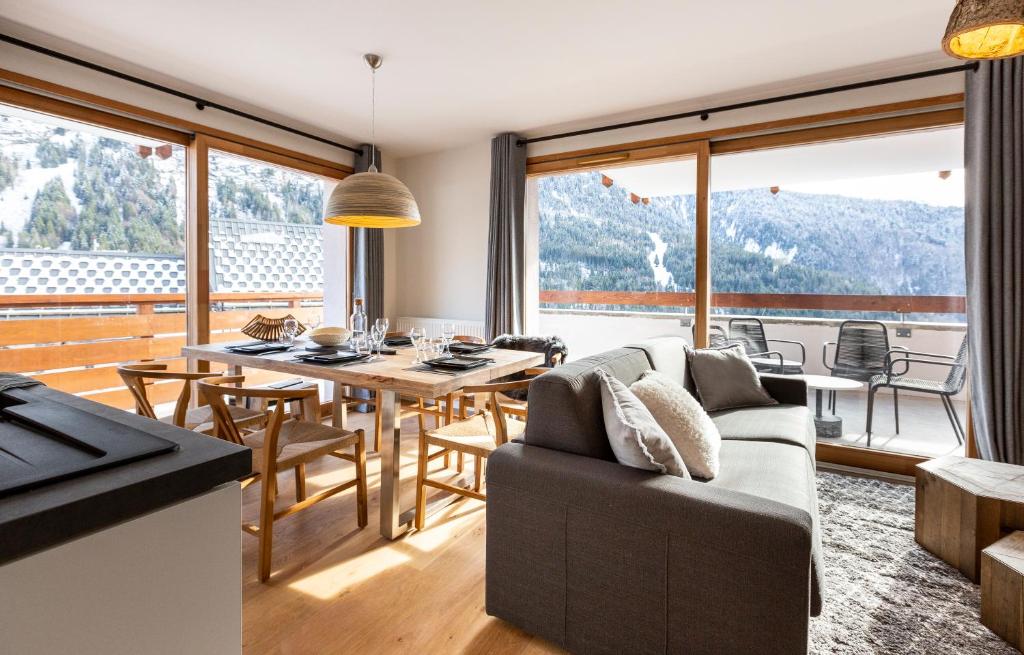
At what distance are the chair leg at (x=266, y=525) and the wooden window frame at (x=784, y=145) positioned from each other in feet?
9.81

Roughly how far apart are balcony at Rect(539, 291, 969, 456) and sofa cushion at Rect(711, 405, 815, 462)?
0.81 metres

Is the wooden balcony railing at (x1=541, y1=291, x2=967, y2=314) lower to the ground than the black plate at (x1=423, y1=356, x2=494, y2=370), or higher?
higher

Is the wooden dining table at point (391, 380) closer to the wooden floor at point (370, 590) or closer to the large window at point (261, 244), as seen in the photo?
the wooden floor at point (370, 590)

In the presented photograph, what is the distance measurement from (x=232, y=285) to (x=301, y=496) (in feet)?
8.02

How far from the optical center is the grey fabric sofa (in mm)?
1276

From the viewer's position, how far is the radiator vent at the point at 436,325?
4.82 m

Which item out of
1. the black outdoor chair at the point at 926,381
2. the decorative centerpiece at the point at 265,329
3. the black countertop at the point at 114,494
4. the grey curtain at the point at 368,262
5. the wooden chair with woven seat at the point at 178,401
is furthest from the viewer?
the grey curtain at the point at 368,262

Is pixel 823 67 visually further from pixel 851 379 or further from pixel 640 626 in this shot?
pixel 640 626

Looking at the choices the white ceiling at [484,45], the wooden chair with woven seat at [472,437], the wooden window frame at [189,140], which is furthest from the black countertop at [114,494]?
the wooden window frame at [189,140]

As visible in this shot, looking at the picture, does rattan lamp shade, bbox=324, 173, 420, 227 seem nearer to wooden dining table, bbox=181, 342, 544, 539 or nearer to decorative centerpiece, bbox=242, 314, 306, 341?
wooden dining table, bbox=181, 342, 544, 539

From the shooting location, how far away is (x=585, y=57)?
3074mm

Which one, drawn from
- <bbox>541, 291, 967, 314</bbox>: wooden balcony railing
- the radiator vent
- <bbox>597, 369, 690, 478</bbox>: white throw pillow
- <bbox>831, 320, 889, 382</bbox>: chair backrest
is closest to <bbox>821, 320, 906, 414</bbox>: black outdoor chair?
<bbox>831, 320, 889, 382</bbox>: chair backrest

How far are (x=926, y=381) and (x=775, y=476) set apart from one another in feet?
7.07

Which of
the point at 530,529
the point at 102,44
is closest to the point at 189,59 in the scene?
the point at 102,44
